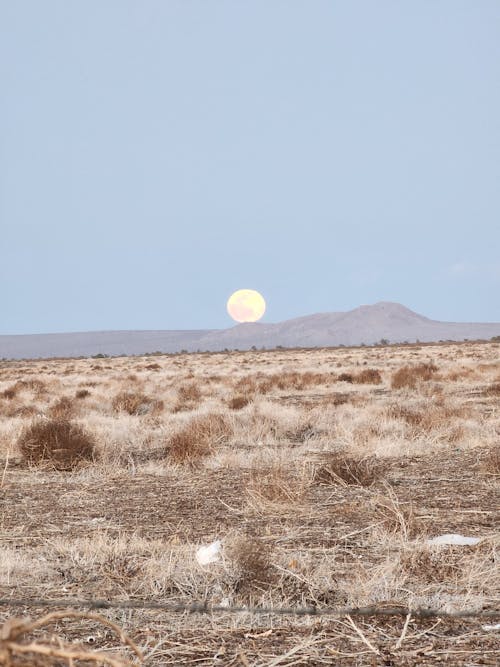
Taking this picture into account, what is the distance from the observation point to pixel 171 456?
1054 centimetres

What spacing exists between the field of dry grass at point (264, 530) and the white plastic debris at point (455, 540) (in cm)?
12

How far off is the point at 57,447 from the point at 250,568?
21.2 ft

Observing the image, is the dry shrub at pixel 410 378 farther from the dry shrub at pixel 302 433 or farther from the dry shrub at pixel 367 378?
the dry shrub at pixel 302 433

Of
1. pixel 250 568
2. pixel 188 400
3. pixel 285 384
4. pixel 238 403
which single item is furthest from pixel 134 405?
pixel 250 568

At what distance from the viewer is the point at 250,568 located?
193 inches

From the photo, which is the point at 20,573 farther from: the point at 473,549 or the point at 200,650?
the point at 473,549

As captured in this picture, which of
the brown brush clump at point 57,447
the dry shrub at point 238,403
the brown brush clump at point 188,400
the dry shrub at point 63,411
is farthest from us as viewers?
the brown brush clump at point 188,400

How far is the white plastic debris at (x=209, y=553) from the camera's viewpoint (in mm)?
5316

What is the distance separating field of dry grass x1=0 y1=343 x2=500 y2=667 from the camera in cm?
395

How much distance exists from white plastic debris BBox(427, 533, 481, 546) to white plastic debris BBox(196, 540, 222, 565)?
1.67m

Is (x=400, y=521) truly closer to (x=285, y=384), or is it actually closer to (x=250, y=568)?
(x=250, y=568)

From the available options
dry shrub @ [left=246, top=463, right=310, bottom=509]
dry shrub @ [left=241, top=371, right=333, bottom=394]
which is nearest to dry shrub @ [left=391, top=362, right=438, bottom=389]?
dry shrub @ [left=241, top=371, right=333, bottom=394]

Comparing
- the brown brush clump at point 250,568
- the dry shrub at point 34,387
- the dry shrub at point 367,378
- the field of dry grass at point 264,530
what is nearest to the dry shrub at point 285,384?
the dry shrub at point 367,378

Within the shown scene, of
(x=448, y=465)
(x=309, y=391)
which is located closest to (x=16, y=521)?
(x=448, y=465)
